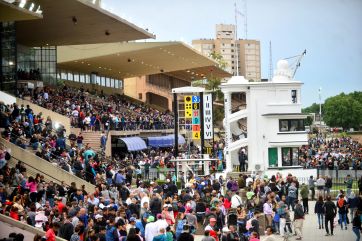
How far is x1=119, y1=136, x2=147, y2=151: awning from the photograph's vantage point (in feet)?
177

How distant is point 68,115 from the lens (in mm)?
47344

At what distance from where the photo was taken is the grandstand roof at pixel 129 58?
6625 cm

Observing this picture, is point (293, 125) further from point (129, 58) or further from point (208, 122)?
point (129, 58)

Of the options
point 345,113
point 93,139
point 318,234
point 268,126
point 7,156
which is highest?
point 345,113

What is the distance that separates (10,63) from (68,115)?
495cm

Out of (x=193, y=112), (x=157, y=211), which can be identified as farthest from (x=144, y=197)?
(x=193, y=112)

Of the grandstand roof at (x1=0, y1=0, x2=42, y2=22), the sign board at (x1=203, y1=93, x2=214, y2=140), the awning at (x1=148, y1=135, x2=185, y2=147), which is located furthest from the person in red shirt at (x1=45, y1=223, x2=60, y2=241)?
the awning at (x1=148, y1=135, x2=185, y2=147)

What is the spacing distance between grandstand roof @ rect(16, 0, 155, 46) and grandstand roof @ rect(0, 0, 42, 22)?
6.55 m

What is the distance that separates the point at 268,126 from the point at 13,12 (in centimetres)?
1902

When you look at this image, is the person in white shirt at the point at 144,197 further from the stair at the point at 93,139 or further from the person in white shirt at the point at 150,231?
the stair at the point at 93,139

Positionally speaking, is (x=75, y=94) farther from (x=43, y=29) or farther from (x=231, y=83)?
(x=231, y=83)

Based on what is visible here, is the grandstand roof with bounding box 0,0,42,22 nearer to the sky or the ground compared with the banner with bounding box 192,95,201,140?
nearer to the sky

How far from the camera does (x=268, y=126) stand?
4878cm

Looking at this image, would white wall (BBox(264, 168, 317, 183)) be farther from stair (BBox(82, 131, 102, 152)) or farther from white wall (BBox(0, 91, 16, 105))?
white wall (BBox(0, 91, 16, 105))
